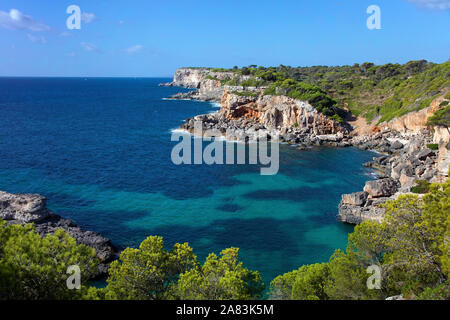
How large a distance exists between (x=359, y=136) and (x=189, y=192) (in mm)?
47762

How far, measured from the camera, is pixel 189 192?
44.7 m

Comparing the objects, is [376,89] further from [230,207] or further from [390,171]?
[230,207]

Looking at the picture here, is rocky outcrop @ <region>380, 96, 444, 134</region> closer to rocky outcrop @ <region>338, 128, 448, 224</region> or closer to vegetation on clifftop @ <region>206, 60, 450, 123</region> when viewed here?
rocky outcrop @ <region>338, 128, 448, 224</region>

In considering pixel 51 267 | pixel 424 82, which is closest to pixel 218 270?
pixel 51 267

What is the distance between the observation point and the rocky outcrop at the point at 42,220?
94.6ft

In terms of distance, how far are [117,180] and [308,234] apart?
28.5 m

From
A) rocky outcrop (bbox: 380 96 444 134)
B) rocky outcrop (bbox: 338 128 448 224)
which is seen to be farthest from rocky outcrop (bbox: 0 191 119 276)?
rocky outcrop (bbox: 380 96 444 134)

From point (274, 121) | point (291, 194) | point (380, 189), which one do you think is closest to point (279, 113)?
point (274, 121)

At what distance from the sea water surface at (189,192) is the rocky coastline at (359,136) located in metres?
3.59

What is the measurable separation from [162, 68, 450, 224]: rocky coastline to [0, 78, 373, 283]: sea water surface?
11.8 ft

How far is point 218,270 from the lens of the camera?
17859 millimetres

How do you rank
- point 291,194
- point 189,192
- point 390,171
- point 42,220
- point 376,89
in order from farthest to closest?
point 376,89 < point 390,171 < point 291,194 < point 189,192 < point 42,220

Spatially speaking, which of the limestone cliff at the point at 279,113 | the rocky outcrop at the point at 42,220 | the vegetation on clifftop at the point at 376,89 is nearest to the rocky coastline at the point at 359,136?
the limestone cliff at the point at 279,113
